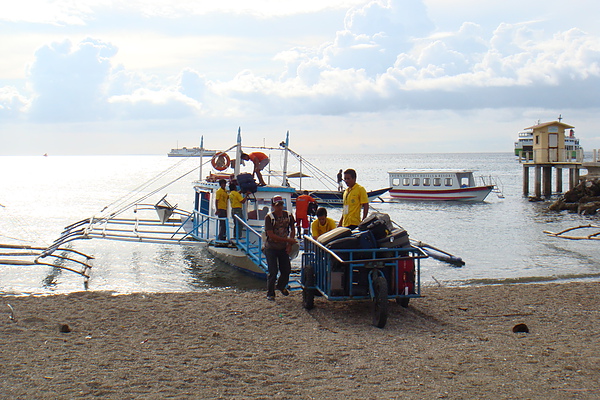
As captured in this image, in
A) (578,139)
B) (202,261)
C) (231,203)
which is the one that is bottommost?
(202,261)

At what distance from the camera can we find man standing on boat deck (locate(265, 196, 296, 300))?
10688 mm

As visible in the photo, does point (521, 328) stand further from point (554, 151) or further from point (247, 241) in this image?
point (554, 151)

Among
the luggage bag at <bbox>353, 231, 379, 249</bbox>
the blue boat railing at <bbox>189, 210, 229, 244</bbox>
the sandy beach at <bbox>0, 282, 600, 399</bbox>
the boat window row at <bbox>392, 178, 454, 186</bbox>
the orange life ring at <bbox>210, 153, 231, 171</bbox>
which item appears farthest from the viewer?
the boat window row at <bbox>392, 178, 454, 186</bbox>

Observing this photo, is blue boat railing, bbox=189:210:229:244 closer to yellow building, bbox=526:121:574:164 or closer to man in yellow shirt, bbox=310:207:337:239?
man in yellow shirt, bbox=310:207:337:239

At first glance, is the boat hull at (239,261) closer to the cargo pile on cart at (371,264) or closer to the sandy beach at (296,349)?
the sandy beach at (296,349)

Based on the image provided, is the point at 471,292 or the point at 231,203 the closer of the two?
the point at 471,292

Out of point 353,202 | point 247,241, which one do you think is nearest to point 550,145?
point 247,241

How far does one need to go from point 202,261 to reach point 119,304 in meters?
9.75

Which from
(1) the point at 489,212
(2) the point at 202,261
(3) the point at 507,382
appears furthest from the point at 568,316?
(1) the point at 489,212

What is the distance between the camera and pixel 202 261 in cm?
2077

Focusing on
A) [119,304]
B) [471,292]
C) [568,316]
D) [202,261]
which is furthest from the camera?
[202,261]

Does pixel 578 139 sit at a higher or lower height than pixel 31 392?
higher

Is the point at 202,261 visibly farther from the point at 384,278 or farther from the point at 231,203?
the point at 384,278

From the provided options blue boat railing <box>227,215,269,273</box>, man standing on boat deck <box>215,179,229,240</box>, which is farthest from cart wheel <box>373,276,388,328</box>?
man standing on boat deck <box>215,179,229,240</box>
